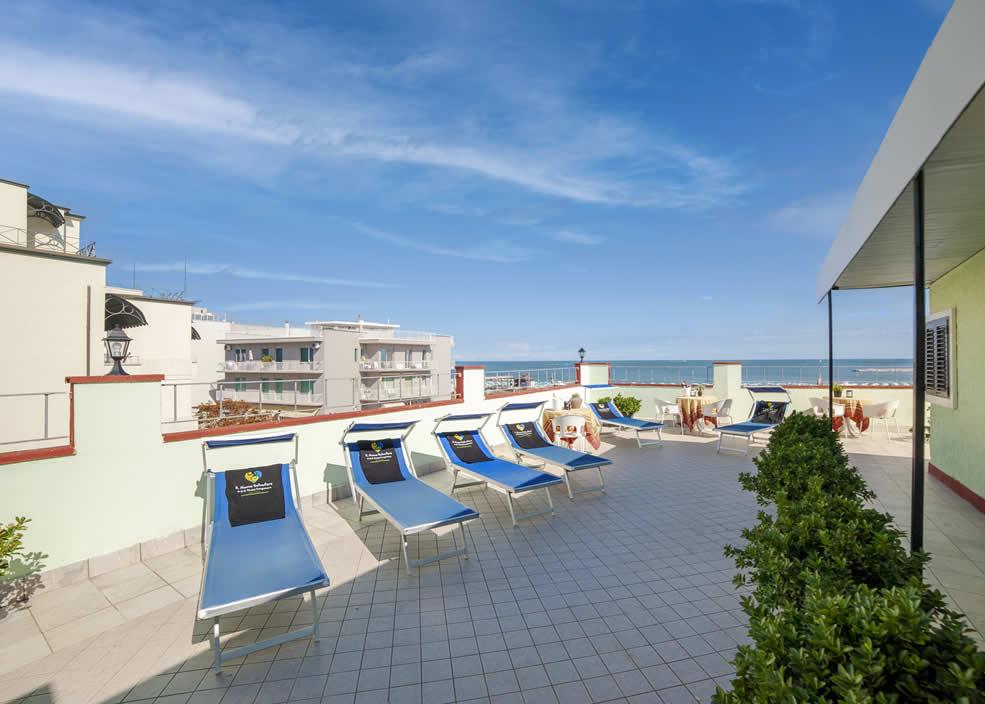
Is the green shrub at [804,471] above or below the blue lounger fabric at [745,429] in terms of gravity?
above

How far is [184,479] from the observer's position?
14.9 feet

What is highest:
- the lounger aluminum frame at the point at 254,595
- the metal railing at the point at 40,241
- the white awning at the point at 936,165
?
the metal railing at the point at 40,241

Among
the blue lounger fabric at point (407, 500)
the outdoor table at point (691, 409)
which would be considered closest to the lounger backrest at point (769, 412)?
the outdoor table at point (691, 409)

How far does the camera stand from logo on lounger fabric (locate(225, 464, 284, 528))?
4.10 m

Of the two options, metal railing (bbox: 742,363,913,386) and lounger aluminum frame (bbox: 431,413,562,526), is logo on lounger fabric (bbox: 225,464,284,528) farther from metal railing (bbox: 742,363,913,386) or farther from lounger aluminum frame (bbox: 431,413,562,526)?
metal railing (bbox: 742,363,913,386)

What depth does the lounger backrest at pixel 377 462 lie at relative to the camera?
5242 millimetres

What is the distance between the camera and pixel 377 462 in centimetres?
545

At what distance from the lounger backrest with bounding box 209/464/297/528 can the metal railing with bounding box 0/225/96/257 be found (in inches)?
423

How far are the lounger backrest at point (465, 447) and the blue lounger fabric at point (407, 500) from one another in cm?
71

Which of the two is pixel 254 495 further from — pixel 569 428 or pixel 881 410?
pixel 881 410

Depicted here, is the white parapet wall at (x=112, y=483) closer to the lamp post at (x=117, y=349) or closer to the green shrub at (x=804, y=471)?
the lamp post at (x=117, y=349)

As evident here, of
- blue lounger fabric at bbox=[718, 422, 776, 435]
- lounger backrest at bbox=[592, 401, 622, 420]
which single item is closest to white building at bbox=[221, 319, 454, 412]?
lounger backrest at bbox=[592, 401, 622, 420]

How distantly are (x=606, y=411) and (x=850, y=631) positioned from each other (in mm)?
9052

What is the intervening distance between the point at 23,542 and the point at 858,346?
13.4m
